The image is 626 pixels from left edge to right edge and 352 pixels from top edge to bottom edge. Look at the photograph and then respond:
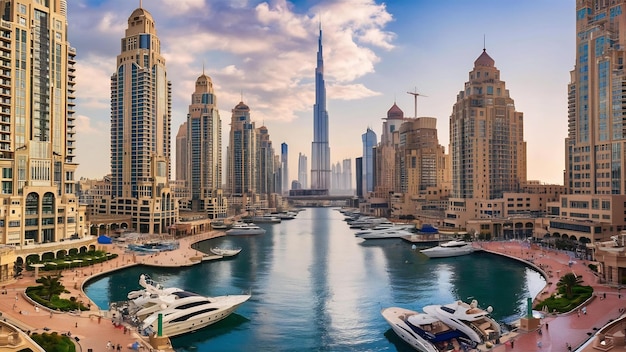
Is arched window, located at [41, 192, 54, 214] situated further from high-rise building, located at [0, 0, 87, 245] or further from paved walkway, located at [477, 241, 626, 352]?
paved walkway, located at [477, 241, 626, 352]

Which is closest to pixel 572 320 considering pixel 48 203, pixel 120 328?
pixel 120 328

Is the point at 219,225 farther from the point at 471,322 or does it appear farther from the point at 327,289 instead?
the point at 471,322

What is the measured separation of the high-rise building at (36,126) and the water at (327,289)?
17589 mm

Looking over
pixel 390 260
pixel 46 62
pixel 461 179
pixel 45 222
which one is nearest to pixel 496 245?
pixel 390 260

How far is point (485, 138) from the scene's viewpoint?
136 metres

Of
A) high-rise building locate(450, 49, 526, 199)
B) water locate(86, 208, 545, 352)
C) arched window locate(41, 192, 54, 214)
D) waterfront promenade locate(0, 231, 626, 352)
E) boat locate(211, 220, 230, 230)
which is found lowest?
water locate(86, 208, 545, 352)

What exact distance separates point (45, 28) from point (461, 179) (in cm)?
10839

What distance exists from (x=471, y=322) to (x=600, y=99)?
77.6 m

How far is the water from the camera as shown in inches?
1837

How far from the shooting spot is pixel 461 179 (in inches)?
5472

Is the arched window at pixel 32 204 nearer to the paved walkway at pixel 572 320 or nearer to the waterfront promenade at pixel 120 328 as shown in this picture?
the waterfront promenade at pixel 120 328

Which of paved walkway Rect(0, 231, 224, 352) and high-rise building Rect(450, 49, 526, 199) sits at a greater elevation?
high-rise building Rect(450, 49, 526, 199)

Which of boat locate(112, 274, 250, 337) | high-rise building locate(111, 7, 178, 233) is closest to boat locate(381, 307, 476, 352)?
boat locate(112, 274, 250, 337)

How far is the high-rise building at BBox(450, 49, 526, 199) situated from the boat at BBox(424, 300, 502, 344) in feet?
311
